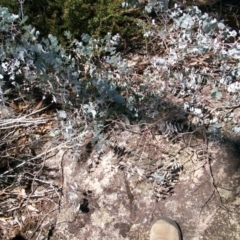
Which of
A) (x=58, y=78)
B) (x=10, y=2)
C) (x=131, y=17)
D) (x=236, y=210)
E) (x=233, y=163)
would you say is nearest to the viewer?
(x=236, y=210)

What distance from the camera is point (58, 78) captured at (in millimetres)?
2510

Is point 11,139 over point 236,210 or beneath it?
beneath

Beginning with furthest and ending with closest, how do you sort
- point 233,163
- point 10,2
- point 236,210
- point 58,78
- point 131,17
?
1. point 131,17
2. point 10,2
3. point 58,78
4. point 233,163
5. point 236,210

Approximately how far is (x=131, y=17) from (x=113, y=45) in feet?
0.67

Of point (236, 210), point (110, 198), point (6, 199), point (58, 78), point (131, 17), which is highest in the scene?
point (131, 17)

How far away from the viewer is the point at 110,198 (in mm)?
2375

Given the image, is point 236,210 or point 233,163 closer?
point 236,210

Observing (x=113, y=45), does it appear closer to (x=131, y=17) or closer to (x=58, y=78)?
(x=131, y=17)

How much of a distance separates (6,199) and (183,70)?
3.83 feet

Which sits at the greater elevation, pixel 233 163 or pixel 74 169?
pixel 233 163

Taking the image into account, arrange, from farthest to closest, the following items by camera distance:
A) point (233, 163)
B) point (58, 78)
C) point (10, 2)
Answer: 1. point (10, 2)
2. point (58, 78)
3. point (233, 163)

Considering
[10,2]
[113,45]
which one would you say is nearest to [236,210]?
[113,45]

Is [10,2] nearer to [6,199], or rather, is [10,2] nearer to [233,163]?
[6,199]

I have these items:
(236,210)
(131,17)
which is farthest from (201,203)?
(131,17)
